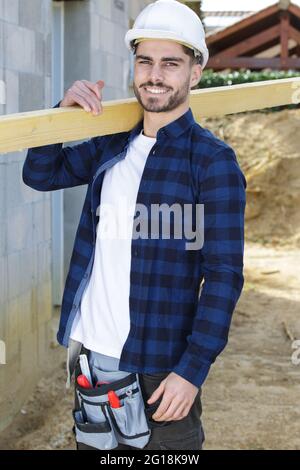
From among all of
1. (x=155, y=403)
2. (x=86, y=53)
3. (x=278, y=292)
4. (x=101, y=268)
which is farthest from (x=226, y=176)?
(x=278, y=292)

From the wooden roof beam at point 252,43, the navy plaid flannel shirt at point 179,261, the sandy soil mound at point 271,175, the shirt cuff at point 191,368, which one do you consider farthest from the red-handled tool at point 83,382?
the wooden roof beam at point 252,43

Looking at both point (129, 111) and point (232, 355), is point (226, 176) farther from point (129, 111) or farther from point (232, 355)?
point (232, 355)

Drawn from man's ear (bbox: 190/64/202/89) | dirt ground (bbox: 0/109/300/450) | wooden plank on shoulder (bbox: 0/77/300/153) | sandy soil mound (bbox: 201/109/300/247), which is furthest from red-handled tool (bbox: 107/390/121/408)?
sandy soil mound (bbox: 201/109/300/247)

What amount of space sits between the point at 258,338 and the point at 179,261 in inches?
186

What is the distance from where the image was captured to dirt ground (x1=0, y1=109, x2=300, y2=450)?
15.0ft

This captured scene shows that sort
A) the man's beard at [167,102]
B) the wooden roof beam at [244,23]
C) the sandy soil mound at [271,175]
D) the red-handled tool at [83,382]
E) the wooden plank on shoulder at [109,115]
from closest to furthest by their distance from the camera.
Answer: the wooden plank on shoulder at [109,115]
the man's beard at [167,102]
the red-handled tool at [83,382]
the sandy soil mound at [271,175]
the wooden roof beam at [244,23]

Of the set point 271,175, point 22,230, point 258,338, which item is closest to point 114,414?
point 22,230

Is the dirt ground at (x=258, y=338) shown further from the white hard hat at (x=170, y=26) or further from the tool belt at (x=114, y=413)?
the white hard hat at (x=170, y=26)

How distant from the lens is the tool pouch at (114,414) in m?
2.35

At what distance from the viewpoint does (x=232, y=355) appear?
6.27 meters

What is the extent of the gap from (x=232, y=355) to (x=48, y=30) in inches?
117

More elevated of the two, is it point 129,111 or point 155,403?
point 129,111

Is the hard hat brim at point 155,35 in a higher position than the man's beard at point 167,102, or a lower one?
higher

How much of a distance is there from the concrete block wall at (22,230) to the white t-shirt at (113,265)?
1957 millimetres
